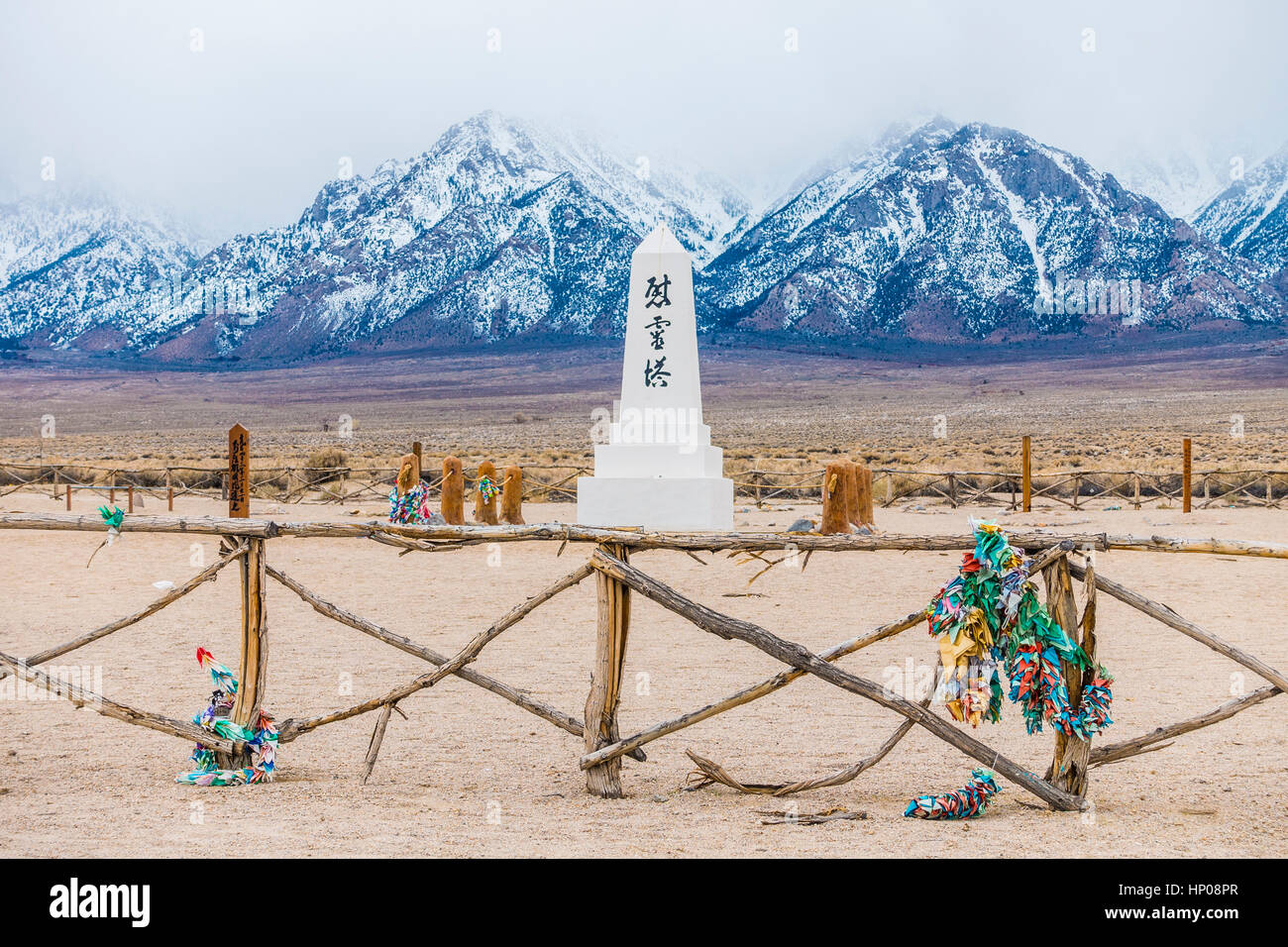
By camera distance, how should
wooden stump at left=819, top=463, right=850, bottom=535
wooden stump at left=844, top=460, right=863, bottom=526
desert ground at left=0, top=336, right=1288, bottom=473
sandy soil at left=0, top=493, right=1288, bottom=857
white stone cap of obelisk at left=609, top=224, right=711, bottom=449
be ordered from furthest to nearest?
desert ground at left=0, top=336, right=1288, bottom=473, white stone cap of obelisk at left=609, top=224, right=711, bottom=449, wooden stump at left=844, top=460, right=863, bottom=526, wooden stump at left=819, top=463, right=850, bottom=535, sandy soil at left=0, top=493, right=1288, bottom=857

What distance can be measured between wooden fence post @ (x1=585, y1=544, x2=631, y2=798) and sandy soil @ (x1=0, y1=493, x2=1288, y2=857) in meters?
0.12

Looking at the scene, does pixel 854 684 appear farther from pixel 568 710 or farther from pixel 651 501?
pixel 651 501

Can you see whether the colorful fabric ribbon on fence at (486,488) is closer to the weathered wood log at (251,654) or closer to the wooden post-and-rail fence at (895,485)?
the wooden post-and-rail fence at (895,485)

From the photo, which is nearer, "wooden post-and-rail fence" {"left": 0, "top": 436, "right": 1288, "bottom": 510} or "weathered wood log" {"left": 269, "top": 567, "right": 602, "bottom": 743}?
"weathered wood log" {"left": 269, "top": 567, "right": 602, "bottom": 743}

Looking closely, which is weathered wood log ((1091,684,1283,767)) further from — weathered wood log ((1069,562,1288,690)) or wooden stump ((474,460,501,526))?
wooden stump ((474,460,501,526))

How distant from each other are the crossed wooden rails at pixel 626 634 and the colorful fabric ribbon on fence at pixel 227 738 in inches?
2.1

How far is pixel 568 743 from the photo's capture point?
247 inches

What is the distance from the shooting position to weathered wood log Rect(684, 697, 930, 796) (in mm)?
5105

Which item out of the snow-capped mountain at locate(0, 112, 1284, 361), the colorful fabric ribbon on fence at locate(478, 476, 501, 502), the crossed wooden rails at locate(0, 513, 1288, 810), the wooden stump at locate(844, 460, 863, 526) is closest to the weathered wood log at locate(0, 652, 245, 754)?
the crossed wooden rails at locate(0, 513, 1288, 810)

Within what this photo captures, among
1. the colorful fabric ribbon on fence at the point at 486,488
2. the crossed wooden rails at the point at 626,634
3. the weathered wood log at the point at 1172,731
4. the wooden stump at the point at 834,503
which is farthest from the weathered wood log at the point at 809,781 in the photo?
the colorful fabric ribbon on fence at the point at 486,488

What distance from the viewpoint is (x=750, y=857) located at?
4.23m

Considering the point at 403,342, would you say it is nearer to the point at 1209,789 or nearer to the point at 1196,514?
the point at 1196,514

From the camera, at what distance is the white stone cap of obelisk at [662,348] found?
49.0 ft

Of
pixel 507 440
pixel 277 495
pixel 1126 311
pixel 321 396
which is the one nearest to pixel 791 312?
pixel 1126 311
